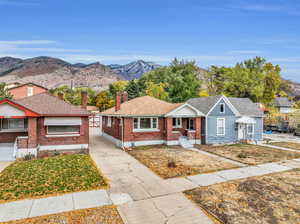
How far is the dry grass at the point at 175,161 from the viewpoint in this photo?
34.8 ft

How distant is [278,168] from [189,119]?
9.90m

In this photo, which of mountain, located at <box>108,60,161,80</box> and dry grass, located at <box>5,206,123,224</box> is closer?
dry grass, located at <box>5,206,123,224</box>

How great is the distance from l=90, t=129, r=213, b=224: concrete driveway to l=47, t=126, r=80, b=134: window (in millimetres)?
4607

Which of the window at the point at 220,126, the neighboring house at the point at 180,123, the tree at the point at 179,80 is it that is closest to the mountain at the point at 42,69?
the tree at the point at 179,80

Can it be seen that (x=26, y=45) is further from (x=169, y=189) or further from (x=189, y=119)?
(x=169, y=189)

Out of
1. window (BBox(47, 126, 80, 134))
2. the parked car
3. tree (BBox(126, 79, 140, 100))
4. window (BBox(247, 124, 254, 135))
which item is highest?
tree (BBox(126, 79, 140, 100))

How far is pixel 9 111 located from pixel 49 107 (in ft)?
8.53

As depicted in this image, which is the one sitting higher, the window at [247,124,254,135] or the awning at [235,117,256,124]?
the awning at [235,117,256,124]

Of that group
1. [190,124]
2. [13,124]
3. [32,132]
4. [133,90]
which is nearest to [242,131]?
[190,124]

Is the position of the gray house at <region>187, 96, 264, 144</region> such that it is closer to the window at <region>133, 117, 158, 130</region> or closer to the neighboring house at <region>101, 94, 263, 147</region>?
the neighboring house at <region>101, 94, 263, 147</region>

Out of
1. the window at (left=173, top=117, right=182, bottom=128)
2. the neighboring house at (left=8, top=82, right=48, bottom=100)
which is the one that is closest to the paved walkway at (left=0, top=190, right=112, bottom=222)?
the window at (left=173, top=117, right=182, bottom=128)

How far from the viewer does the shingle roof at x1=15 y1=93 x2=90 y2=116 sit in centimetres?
1370

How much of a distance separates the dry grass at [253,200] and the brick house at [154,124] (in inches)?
378

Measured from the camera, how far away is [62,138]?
46.9ft
